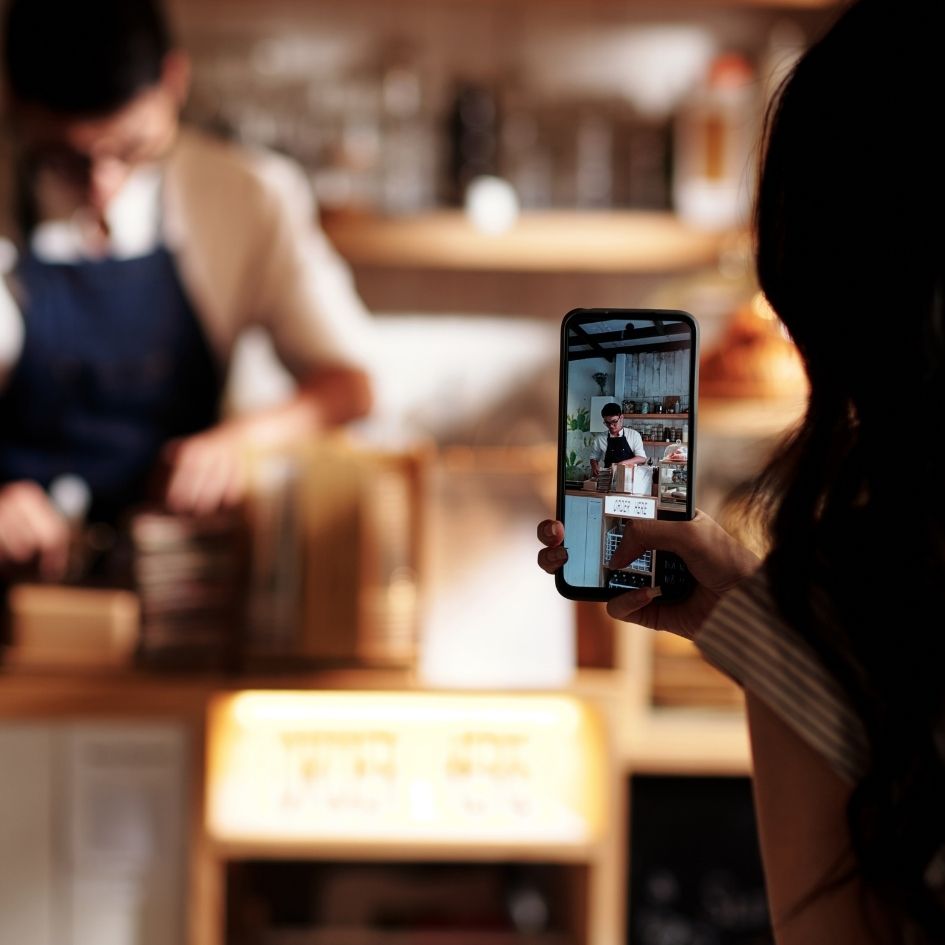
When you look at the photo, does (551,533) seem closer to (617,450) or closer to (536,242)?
(617,450)

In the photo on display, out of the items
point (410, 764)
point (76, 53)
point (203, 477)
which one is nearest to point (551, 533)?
point (410, 764)

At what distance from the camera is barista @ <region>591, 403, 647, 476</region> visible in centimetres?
73

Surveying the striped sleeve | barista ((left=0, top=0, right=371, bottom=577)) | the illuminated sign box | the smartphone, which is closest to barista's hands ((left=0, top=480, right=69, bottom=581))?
barista ((left=0, top=0, right=371, bottom=577))

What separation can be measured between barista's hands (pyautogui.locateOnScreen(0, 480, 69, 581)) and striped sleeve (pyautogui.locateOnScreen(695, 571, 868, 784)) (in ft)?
5.41

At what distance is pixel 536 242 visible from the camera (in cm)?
206

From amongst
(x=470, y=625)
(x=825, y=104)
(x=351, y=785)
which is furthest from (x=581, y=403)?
(x=351, y=785)

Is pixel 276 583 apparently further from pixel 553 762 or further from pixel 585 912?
pixel 585 912

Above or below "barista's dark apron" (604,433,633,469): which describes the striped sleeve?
below

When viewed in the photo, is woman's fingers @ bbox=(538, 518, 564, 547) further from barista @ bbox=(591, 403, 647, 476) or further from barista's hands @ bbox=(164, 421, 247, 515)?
barista's hands @ bbox=(164, 421, 247, 515)

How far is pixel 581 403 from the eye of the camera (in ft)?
2.43

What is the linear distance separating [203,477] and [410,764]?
1.98 feet

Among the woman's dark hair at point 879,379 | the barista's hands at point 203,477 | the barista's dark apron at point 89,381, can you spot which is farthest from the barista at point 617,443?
the barista's dark apron at point 89,381

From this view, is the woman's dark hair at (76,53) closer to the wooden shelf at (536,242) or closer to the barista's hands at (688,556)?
the wooden shelf at (536,242)

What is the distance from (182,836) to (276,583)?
16.7 inches
